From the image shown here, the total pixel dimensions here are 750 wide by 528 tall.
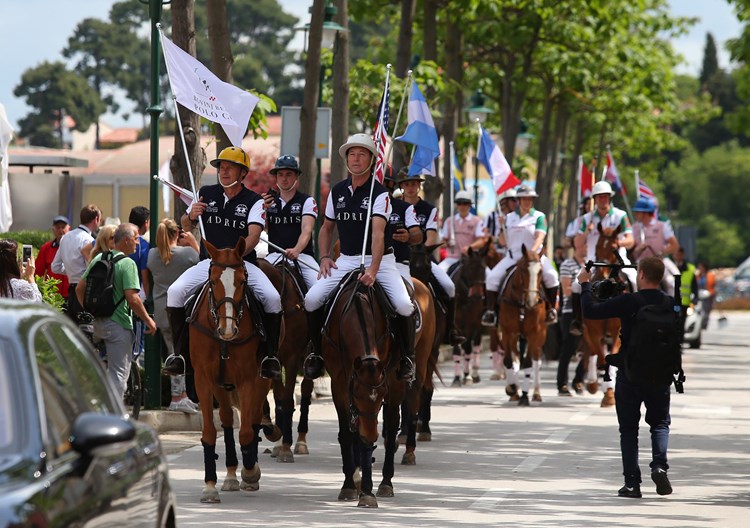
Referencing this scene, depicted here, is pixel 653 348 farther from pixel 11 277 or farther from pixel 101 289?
pixel 101 289

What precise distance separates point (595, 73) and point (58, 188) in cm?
1554

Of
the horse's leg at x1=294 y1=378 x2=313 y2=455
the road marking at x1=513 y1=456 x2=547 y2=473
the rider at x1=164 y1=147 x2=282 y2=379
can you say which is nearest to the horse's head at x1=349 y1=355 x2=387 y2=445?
the rider at x1=164 y1=147 x2=282 y2=379

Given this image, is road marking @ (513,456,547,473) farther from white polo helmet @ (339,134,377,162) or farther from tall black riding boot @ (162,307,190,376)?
tall black riding boot @ (162,307,190,376)

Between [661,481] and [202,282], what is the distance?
370cm

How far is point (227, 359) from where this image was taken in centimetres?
1248

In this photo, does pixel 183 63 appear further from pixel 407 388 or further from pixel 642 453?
pixel 642 453

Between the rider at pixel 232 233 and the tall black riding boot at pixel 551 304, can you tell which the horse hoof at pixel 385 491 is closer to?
the rider at pixel 232 233

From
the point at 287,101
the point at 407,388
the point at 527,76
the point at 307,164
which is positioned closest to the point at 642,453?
the point at 407,388

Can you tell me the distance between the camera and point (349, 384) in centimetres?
1244

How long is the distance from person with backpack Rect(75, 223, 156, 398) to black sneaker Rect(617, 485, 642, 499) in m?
4.55

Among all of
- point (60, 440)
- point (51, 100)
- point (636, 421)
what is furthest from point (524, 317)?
point (51, 100)

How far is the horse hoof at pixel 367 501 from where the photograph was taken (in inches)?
475

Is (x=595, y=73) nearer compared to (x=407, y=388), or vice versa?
(x=407, y=388)

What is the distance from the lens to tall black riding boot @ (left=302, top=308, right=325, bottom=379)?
12789 mm
